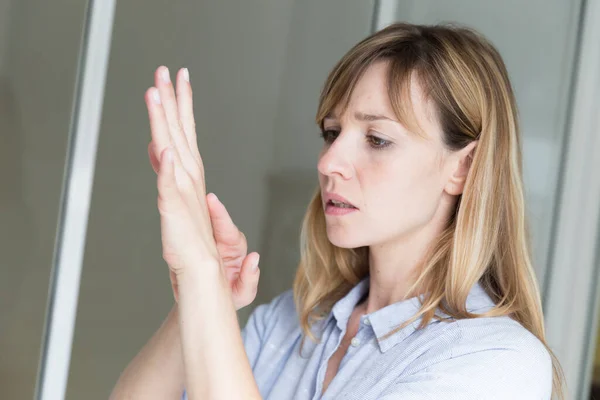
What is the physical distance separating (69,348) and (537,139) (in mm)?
1493

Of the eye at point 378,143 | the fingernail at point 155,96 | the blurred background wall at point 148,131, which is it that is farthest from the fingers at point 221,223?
the blurred background wall at point 148,131

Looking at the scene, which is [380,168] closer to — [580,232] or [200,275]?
[200,275]

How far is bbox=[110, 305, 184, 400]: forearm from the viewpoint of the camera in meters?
1.60

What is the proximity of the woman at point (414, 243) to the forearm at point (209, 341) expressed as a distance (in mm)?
177

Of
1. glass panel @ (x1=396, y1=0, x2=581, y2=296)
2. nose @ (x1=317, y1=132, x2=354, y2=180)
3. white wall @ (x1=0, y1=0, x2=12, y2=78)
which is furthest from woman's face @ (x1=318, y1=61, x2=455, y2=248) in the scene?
glass panel @ (x1=396, y1=0, x2=581, y2=296)

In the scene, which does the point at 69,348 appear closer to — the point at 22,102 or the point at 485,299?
the point at 22,102

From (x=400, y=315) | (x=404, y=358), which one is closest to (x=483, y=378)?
(x=404, y=358)

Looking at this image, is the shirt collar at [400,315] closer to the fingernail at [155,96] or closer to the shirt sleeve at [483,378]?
the shirt sleeve at [483,378]

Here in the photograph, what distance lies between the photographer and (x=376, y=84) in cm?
166

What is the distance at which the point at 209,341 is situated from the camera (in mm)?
1236

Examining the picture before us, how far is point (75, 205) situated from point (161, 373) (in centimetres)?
43

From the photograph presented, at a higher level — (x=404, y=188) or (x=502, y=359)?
(x=404, y=188)

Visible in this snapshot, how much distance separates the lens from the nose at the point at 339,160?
163 cm

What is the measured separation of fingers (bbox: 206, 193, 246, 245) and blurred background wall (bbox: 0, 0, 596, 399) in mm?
435
